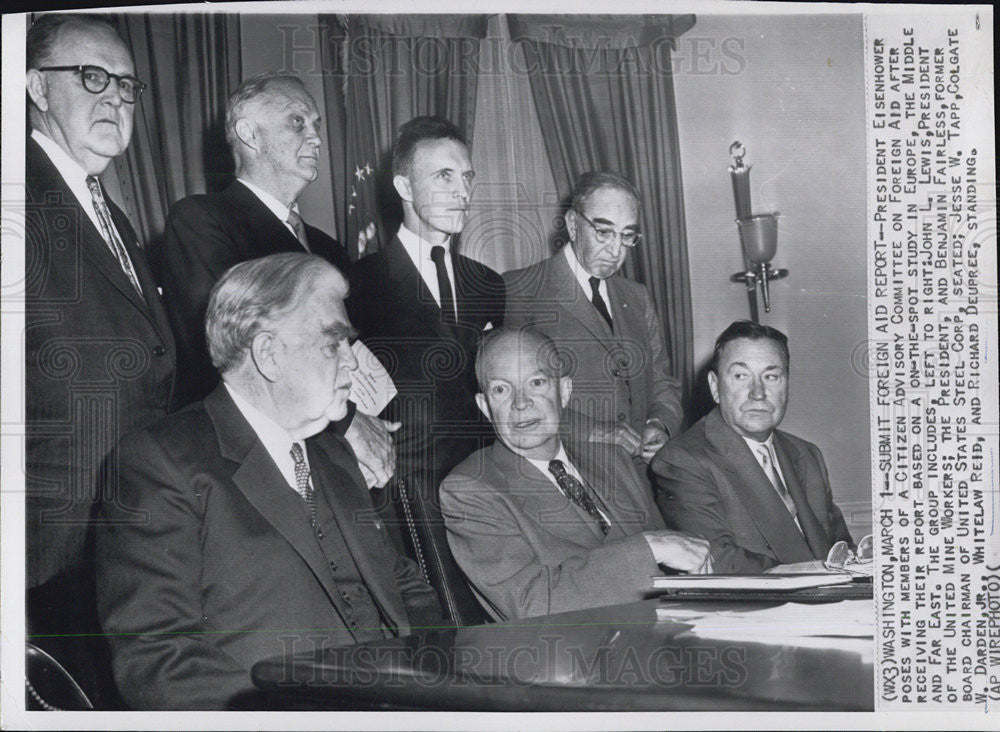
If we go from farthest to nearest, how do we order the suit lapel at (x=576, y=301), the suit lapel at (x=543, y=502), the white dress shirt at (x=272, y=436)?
the suit lapel at (x=576, y=301), the suit lapel at (x=543, y=502), the white dress shirt at (x=272, y=436)

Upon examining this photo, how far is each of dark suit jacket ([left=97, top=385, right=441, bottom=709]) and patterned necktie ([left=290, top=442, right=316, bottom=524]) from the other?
0.03 meters

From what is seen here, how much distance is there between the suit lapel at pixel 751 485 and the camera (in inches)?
179

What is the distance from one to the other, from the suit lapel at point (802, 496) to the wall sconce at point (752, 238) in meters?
0.52

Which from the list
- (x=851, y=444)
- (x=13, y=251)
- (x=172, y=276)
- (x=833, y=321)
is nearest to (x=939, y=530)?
(x=851, y=444)

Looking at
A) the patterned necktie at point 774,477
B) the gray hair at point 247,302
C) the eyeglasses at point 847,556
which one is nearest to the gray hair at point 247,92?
the gray hair at point 247,302

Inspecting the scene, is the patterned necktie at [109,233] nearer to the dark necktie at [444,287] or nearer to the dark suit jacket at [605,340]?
the dark necktie at [444,287]

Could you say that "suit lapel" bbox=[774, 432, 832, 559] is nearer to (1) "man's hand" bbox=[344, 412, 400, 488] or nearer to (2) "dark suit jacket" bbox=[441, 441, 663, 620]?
(2) "dark suit jacket" bbox=[441, 441, 663, 620]

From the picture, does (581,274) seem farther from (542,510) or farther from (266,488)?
(266,488)

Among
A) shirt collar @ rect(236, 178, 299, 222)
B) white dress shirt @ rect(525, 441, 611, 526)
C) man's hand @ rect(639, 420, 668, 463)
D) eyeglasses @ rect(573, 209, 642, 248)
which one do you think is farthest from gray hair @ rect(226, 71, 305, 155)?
man's hand @ rect(639, 420, 668, 463)

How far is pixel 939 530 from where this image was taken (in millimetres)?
4520

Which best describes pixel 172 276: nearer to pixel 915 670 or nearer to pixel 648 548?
pixel 648 548

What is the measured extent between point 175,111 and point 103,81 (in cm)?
29

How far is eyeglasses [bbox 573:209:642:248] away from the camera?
461cm

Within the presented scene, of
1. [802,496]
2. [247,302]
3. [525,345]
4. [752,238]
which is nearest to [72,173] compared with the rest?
[247,302]
